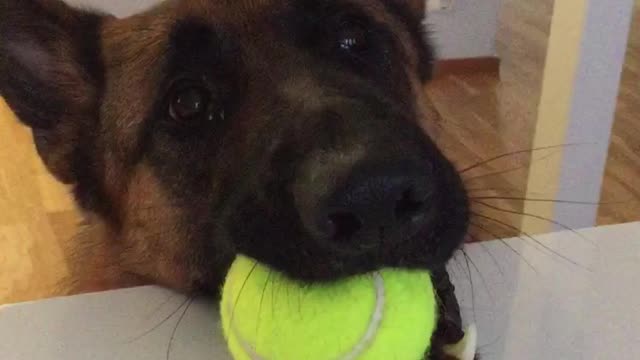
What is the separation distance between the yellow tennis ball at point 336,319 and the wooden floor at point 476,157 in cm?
110

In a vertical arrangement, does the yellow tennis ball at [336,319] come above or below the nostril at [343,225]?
below

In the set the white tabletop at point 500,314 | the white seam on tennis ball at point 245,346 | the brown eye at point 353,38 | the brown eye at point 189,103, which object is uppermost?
the brown eye at point 353,38

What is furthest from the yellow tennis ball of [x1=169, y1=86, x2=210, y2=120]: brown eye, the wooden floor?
the wooden floor

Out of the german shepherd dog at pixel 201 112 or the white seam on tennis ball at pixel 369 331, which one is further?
the german shepherd dog at pixel 201 112

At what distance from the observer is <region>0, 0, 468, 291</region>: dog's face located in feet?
3.13

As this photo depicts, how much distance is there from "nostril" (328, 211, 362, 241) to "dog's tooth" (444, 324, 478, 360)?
7.9 inches

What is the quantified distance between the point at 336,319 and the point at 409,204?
128 millimetres

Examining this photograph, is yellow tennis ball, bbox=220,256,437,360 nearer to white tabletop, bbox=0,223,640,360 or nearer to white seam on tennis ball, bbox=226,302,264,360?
white seam on tennis ball, bbox=226,302,264,360

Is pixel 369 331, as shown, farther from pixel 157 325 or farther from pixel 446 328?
pixel 157 325

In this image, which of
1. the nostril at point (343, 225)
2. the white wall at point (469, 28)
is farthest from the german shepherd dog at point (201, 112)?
the white wall at point (469, 28)

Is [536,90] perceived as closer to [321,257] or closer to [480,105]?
[480,105]

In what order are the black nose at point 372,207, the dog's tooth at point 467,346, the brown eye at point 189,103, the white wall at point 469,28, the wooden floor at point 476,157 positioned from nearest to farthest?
the black nose at point 372,207 < the dog's tooth at point 467,346 < the brown eye at point 189,103 < the wooden floor at point 476,157 < the white wall at point 469,28

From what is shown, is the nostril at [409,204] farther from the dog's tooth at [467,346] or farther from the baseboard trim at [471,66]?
the baseboard trim at [471,66]

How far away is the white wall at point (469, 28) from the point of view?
3.89 meters
